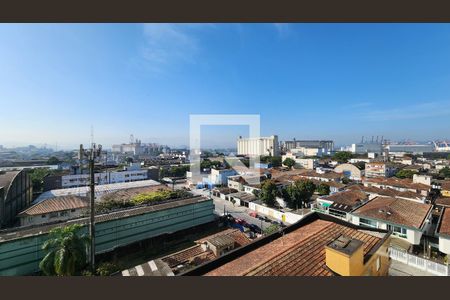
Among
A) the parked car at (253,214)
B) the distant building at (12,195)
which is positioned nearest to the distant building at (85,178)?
the distant building at (12,195)

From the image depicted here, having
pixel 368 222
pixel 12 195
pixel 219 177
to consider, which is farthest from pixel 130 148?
pixel 368 222

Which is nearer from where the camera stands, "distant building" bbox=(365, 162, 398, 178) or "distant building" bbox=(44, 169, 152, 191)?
"distant building" bbox=(44, 169, 152, 191)

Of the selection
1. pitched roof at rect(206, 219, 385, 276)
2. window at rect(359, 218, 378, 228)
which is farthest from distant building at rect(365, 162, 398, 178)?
pitched roof at rect(206, 219, 385, 276)

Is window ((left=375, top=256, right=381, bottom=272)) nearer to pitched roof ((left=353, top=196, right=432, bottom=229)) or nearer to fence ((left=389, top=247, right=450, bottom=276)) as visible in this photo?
fence ((left=389, top=247, right=450, bottom=276))

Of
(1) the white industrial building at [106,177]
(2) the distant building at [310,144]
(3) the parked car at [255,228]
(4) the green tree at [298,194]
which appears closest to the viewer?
(3) the parked car at [255,228]

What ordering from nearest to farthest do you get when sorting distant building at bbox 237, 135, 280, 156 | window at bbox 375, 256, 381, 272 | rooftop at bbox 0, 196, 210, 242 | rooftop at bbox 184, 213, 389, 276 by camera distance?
rooftop at bbox 184, 213, 389, 276 → window at bbox 375, 256, 381, 272 → rooftop at bbox 0, 196, 210, 242 → distant building at bbox 237, 135, 280, 156

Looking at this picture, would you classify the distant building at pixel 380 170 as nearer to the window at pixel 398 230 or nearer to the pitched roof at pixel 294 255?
the window at pixel 398 230
